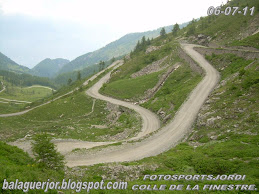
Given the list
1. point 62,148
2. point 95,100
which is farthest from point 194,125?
point 95,100

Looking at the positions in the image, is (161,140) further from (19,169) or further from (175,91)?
(175,91)

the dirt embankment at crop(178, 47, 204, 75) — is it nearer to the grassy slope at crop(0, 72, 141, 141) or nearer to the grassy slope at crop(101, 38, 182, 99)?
the grassy slope at crop(101, 38, 182, 99)

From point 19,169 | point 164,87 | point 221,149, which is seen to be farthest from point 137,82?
point 19,169

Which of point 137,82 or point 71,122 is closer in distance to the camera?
point 71,122

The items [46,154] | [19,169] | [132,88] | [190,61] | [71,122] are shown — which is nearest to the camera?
[19,169]

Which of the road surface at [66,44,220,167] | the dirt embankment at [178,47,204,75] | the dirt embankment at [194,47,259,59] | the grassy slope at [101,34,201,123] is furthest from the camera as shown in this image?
the dirt embankment at [178,47,204,75]

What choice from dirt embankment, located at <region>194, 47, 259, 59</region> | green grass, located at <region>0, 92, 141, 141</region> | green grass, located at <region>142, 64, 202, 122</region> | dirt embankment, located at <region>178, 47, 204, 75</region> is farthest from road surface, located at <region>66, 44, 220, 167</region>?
dirt embankment, located at <region>194, 47, 259, 59</region>

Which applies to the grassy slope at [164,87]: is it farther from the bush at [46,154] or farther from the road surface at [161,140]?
the bush at [46,154]

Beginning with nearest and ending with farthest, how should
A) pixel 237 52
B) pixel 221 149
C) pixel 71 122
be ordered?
pixel 221 149 → pixel 237 52 → pixel 71 122

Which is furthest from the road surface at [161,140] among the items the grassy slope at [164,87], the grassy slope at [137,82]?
the grassy slope at [137,82]

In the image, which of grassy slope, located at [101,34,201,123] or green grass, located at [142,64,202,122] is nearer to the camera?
green grass, located at [142,64,202,122]

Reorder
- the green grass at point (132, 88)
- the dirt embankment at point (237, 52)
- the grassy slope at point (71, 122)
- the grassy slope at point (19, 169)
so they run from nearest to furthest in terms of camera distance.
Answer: the grassy slope at point (19, 169) → the grassy slope at point (71, 122) → the dirt embankment at point (237, 52) → the green grass at point (132, 88)

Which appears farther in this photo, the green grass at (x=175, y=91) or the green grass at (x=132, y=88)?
the green grass at (x=132, y=88)

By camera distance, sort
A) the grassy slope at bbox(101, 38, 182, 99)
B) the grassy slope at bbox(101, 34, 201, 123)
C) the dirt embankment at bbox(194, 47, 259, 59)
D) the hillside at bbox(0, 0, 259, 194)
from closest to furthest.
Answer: the hillside at bbox(0, 0, 259, 194), the dirt embankment at bbox(194, 47, 259, 59), the grassy slope at bbox(101, 34, 201, 123), the grassy slope at bbox(101, 38, 182, 99)
